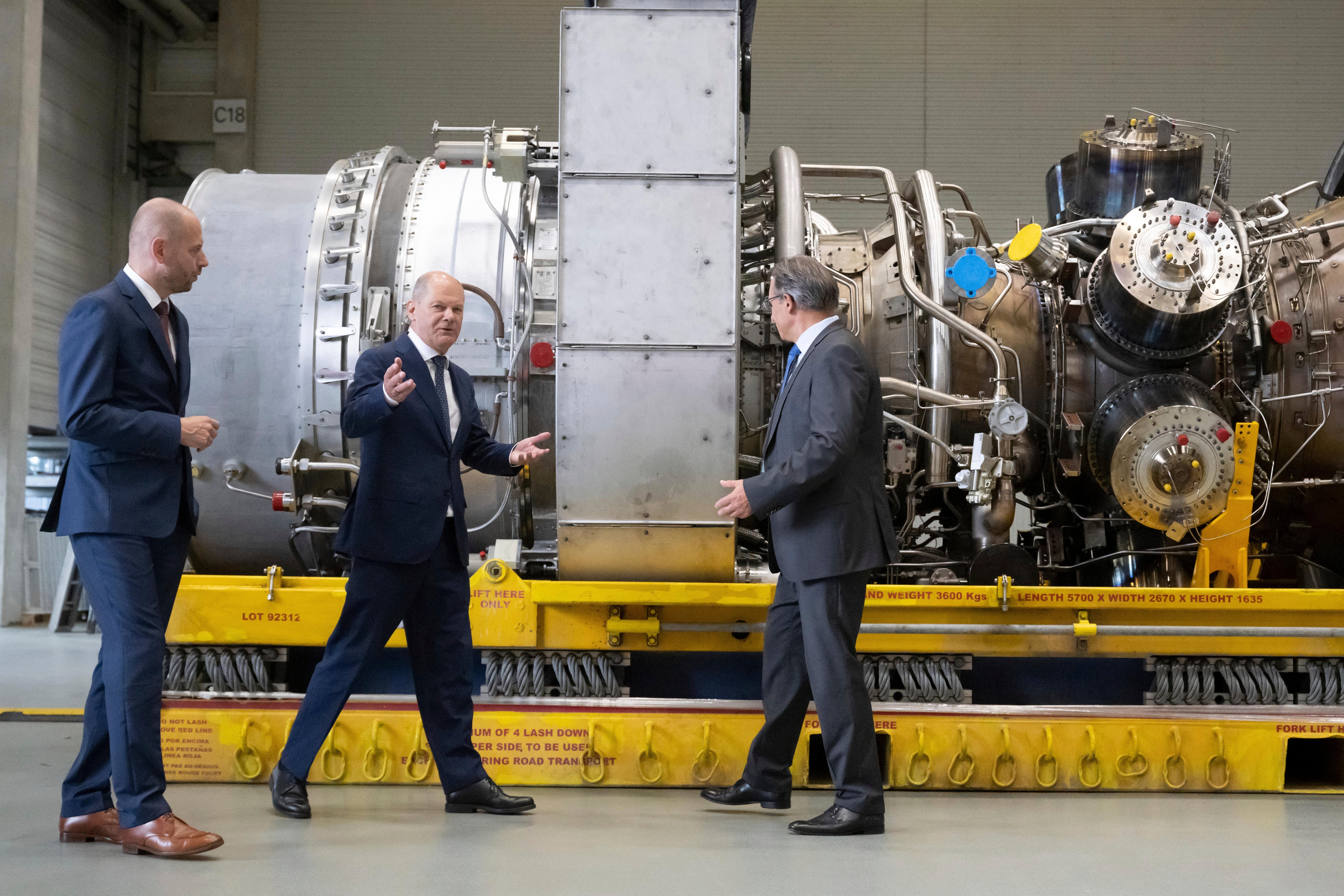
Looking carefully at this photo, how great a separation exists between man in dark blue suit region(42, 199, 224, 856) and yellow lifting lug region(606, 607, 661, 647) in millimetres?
1583

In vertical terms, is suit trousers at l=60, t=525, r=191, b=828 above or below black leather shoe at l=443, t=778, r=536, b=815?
above

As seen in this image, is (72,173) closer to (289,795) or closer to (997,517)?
(289,795)

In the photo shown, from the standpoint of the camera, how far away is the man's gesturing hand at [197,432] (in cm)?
309

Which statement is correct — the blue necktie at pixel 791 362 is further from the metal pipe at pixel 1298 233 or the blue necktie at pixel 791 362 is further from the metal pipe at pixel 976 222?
the metal pipe at pixel 1298 233

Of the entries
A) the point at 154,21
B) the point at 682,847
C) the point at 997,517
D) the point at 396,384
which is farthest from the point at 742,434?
the point at 154,21

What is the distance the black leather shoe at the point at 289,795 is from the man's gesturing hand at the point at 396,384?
131 cm

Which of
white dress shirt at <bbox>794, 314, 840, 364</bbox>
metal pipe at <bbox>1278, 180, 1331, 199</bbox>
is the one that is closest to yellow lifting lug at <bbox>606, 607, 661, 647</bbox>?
white dress shirt at <bbox>794, 314, 840, 364</bbox>

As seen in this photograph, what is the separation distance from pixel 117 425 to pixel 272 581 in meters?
1.42

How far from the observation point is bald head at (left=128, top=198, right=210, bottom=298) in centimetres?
322

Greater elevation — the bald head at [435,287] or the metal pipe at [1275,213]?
the metal pipe at [1275,213]

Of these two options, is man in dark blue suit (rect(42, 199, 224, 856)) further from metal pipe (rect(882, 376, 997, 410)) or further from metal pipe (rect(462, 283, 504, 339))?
metal pipe (rect(882, 376, 997, 410))

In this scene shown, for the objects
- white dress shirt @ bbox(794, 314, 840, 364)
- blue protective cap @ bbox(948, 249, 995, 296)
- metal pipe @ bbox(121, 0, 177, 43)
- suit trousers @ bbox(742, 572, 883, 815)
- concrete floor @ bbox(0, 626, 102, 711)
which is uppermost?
metal pipe @ bbox(121, 0, 177, 43)

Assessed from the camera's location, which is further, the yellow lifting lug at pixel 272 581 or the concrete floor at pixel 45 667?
the concrete floor at pixel 45 667

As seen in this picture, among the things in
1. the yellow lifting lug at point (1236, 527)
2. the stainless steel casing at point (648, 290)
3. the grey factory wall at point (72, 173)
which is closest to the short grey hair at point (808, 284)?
the stainless steel casing at point (648, 290)
